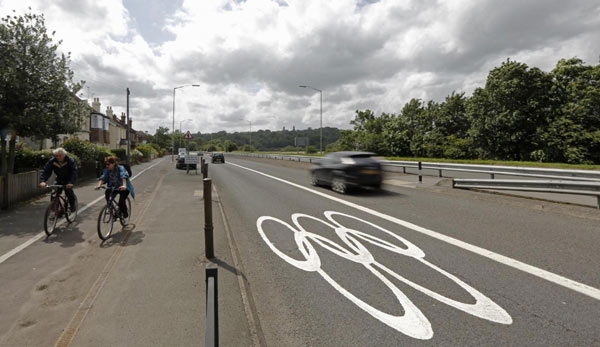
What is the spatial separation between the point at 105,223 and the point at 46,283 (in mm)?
2088

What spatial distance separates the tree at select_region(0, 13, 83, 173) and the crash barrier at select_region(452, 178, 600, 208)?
14345mm

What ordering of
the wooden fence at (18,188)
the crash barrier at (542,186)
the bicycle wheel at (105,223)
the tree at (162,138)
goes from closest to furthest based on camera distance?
the bicycle wheel at (105,223) < the crash barrier at (542,186) < the wooden fence at (18,188) < the tree at (162,138)

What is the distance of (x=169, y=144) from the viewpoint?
106438 millimetres

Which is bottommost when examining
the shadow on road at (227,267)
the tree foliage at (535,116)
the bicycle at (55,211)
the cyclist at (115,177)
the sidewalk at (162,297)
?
the sidewalk at (162,297)

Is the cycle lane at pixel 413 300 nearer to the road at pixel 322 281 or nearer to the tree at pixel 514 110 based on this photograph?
the road at pixel 322 281

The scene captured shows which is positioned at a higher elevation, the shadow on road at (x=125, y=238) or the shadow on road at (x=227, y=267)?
the shadow on road at (x=227, y=267)

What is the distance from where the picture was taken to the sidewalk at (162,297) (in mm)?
2703

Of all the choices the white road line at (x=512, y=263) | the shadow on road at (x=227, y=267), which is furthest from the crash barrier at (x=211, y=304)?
the white road line at (x=512, y=263)

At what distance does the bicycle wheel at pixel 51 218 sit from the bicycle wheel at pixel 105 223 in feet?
3.81

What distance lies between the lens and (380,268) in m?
4.17

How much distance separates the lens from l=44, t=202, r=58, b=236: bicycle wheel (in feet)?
20.0

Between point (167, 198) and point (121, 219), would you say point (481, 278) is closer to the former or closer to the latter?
point (121, 219)

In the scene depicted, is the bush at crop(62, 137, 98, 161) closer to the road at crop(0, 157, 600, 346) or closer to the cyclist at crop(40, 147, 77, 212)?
the road at crop(0, 157, 600, 346)

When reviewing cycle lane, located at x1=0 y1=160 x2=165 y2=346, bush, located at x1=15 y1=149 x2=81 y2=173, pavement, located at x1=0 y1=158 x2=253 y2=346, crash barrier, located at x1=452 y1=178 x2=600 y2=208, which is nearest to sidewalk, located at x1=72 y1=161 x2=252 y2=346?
pavement, located at x1=0 y1=158 x2=253 y2=346
